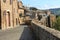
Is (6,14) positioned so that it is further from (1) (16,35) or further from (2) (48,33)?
(2) (48,33)

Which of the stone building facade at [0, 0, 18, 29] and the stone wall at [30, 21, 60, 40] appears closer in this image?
the stone wall at [30, 21, 60, 40]

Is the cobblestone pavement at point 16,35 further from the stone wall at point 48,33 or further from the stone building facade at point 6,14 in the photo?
the stone building facade at point 6,14

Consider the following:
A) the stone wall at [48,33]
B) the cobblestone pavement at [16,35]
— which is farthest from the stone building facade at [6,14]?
the stone wall at [48,33]

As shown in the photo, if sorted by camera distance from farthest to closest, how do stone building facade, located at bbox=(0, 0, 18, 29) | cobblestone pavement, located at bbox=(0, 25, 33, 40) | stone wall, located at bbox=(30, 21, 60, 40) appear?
stone building facade, located at bbox=(0, 0, 18, 29), cobblestone pavement, located at bbox=(0, 25, 33, 40), stone wall, located at bbox=(30, 21, 60, 40)

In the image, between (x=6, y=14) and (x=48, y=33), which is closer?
(x=48, y=33)

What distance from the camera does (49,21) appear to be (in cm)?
3938

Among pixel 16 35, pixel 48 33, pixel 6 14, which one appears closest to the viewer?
pixel 48 33

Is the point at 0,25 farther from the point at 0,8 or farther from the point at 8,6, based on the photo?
the point at 8,6

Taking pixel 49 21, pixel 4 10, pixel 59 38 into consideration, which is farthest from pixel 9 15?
pixel 59 38

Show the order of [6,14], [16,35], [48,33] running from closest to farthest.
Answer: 1. [48,33]
2. [16,35]
3. [6,14]

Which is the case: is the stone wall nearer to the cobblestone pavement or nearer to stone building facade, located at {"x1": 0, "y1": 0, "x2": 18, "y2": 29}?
the cobblestone pavement

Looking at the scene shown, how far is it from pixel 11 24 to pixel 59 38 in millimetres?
35928

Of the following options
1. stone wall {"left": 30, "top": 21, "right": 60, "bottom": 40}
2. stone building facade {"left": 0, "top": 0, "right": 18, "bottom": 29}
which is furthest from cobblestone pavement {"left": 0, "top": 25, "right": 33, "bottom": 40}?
stone building facade {"left": 0, "top": 0, "right": 18, "bottom": 29}

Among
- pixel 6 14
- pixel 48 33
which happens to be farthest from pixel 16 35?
pixel 6 14
